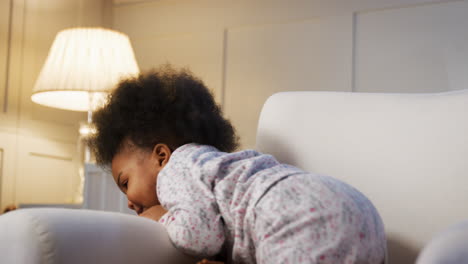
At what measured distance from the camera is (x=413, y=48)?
89.9 inches

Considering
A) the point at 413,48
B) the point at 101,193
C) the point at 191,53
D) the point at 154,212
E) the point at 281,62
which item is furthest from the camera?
the point at 191,53

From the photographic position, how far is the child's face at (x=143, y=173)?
0.92 meters

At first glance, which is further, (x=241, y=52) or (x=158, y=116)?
(x=241, y=52)

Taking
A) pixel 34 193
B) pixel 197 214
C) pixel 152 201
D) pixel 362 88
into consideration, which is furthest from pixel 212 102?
pixel 34 193

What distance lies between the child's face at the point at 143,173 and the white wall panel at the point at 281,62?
160 centimetres

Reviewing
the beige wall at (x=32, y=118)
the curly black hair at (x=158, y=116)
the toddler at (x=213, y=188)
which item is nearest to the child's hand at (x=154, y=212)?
the toddler at (x=213, y=188)

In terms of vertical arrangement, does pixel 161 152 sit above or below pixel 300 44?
below

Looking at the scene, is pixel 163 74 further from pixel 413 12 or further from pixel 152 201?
pixel 413 12

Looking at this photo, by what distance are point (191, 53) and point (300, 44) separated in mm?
634

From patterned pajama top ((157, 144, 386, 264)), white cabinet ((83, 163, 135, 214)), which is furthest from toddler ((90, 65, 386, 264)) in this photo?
white cabinet ((83, 163, 135, 214))

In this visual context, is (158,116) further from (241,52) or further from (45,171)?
(45,171)

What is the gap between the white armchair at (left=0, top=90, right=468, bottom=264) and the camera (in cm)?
66

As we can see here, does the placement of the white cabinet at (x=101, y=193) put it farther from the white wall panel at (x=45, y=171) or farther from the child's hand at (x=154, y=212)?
the child's hand at (x=154, y=212)

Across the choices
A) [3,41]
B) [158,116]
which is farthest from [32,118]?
[158,116]
